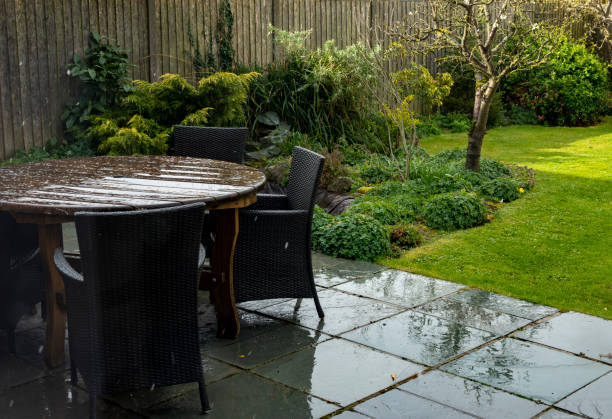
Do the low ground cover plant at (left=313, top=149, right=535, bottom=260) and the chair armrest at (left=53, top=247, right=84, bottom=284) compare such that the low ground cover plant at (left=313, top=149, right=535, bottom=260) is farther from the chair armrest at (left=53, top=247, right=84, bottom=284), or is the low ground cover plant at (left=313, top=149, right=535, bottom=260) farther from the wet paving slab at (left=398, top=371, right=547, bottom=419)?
the chair armrest at (left=53, top=247, right=84, bottom=284)

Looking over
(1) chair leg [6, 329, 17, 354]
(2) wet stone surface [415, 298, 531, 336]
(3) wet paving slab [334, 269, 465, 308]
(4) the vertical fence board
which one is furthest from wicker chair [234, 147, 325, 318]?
(4) the vertical fence board

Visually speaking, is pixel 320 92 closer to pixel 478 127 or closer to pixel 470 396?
pixel 478 127

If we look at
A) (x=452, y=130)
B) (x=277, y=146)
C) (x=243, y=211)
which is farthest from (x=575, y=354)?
(x=452, y=130)

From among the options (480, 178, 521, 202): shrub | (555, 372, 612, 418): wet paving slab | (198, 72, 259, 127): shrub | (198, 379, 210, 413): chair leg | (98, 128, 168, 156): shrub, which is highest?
(198, 72, 259, 127): shrub

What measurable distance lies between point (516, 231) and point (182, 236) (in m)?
4.18

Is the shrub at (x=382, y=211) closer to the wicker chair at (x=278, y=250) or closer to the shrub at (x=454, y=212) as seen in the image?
the shrub at (x=454, y=212)

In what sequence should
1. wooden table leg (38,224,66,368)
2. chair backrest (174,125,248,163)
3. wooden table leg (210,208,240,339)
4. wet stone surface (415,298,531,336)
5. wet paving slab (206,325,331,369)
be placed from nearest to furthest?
wooden table leg (38,224,66,368) < wet paving slab (206,325,331,369) < wooden table leg (210,208,240,339) < wet stone surface (415,298,531,336) < chair backrest (174,125,248,163)

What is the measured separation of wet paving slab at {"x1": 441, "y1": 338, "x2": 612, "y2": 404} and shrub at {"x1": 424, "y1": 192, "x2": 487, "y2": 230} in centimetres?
271

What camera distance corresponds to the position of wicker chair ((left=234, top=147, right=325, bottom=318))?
3.94m

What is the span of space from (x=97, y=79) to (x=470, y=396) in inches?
255

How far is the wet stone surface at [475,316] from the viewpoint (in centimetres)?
399

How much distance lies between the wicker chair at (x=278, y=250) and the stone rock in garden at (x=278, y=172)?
361cm

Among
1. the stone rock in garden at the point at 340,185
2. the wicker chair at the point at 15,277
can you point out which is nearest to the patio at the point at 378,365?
the wicker chair at the point at 15,277

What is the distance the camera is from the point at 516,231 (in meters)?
6.17
